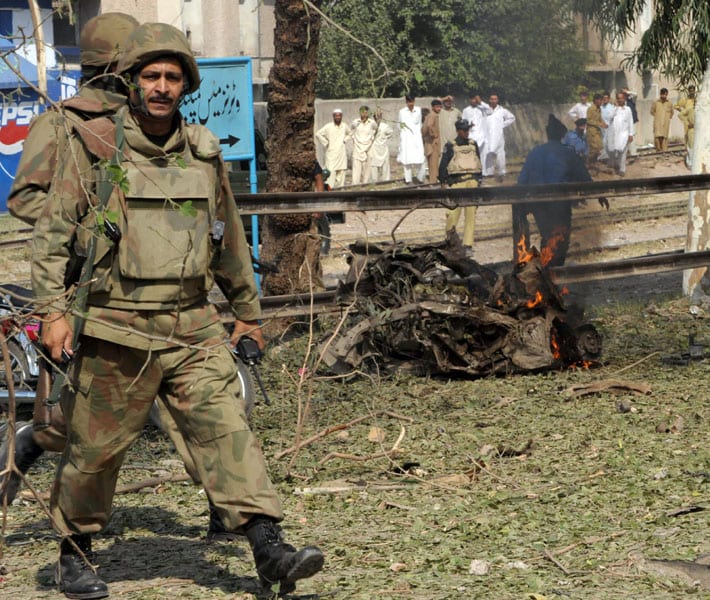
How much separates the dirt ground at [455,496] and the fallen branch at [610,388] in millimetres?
13

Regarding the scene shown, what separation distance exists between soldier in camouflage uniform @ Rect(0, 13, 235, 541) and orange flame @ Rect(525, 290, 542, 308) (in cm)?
381

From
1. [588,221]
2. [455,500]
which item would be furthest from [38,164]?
[588,221]

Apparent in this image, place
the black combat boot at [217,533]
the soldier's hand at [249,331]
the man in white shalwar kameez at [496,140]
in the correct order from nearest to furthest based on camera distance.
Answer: the soldier's hand at [249,331]
the black combat boot at [217,533]
the man in white shalwar kameez at [496,140]

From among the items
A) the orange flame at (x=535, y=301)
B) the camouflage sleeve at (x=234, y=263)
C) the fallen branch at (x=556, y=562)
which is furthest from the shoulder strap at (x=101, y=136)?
the orange flame at (x=535, y=301)

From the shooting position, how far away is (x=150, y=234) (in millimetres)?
4457

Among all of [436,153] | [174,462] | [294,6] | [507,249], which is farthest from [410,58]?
[174,462]

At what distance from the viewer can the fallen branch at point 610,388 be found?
7.95 meters

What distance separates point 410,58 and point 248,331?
3724 cm

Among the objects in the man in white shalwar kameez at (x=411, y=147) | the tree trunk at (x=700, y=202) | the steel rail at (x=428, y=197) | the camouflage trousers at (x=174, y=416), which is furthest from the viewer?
the man in white shalwar kameez at (x=411, y=147)

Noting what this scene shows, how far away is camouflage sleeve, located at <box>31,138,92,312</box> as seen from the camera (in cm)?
440

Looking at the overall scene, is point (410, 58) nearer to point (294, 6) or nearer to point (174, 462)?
point (294, 6)

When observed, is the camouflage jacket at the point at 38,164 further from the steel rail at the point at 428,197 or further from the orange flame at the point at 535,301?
the orange flame at the point at 535,301

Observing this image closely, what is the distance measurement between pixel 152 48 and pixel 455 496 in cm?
259

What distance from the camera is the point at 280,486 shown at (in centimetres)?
635
